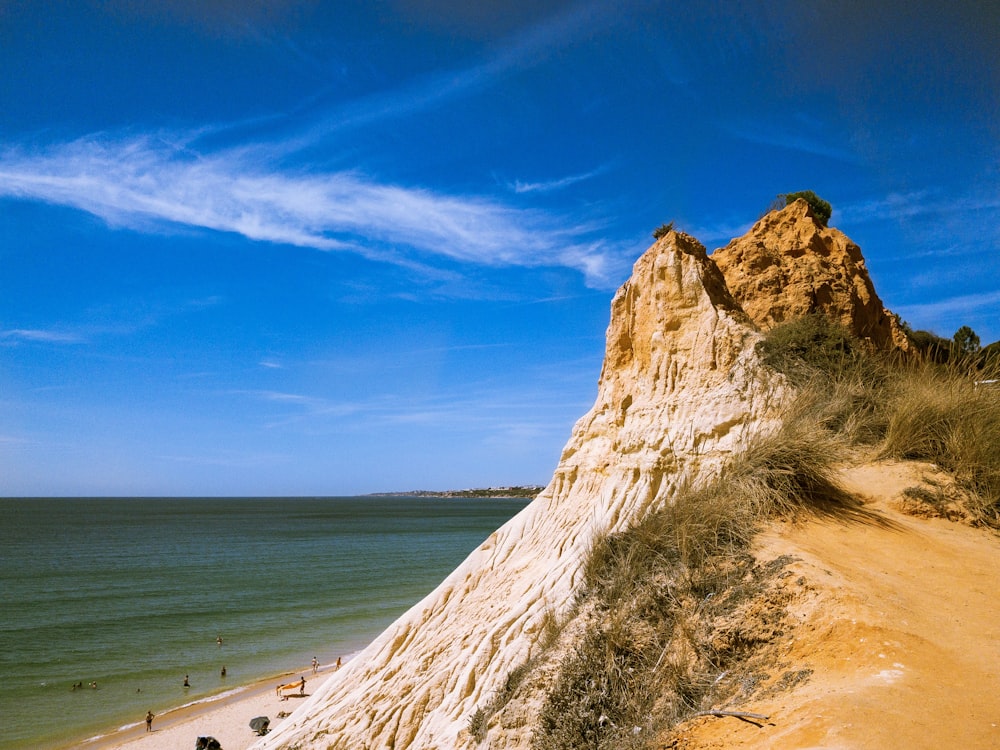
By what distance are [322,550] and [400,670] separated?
58.5m

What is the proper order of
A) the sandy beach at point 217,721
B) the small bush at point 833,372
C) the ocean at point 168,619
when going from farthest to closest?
the ocean at point 168,619
the sandy beach at point 217,721
the small bush at point 833,372

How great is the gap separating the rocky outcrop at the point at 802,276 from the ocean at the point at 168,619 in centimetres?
2236

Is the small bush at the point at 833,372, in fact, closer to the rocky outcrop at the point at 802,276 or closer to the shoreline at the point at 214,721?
the rocky outcrop at the point at 802,276

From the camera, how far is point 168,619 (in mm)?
32469

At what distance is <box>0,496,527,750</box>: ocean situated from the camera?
21.9m

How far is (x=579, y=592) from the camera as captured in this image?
7027 mm

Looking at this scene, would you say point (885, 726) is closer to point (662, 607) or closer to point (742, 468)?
point (662, 607)

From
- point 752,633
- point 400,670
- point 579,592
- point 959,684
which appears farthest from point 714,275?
point 400,670

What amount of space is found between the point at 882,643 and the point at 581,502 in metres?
5.24

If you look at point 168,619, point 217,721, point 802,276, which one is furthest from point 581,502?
point 168,619

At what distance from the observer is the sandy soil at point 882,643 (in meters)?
3.60

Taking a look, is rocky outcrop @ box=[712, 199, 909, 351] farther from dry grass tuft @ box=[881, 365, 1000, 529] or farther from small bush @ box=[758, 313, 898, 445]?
dry grass tuft @ box=[881, 365, 1000, 529]

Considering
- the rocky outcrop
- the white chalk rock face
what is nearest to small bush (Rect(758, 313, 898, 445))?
the white chalk rock face

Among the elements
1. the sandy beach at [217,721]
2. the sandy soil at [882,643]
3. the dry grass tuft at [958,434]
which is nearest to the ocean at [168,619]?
the sandy beach at [217,721]
